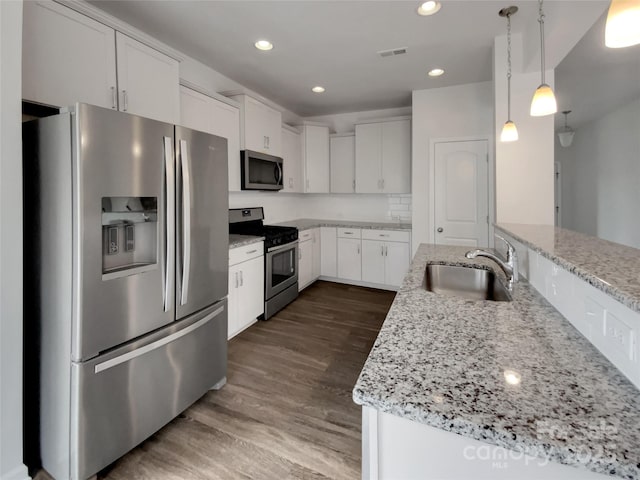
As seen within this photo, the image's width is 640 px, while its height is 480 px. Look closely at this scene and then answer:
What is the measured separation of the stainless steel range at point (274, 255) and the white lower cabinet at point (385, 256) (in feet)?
3.60

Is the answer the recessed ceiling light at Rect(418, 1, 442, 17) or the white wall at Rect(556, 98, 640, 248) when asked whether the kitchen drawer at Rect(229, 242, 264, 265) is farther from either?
the white wall at Rect(556, 98, 640, 248)

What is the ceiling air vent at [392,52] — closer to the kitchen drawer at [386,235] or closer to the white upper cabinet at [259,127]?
the white upper cabinet at [259,127]

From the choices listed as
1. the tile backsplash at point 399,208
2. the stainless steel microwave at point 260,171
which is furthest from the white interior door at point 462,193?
the stainless steel microwave at point 260,171

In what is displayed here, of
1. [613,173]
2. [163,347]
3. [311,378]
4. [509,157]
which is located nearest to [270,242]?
[311,378]

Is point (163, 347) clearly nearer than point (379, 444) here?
No

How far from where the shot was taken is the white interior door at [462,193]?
3.68m

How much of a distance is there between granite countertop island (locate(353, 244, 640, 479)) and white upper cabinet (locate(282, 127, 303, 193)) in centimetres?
355

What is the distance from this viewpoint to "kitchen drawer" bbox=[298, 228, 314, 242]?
163 inches

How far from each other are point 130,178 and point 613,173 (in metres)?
6.84

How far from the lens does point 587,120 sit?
5449 millimetres

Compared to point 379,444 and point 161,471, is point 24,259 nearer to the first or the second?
point 161,471

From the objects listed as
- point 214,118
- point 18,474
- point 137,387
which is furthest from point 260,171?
point 18,474

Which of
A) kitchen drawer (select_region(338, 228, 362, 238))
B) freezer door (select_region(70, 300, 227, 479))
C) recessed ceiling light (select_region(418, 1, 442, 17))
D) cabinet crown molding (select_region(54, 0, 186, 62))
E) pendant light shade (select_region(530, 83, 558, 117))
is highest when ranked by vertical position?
recessed ceiling light (select_region(418, 1, 442, 17))

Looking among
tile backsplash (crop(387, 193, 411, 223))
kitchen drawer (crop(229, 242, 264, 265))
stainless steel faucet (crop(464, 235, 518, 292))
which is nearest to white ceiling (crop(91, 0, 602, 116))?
tile backsplash (crop(387, 193, 411, 223))
